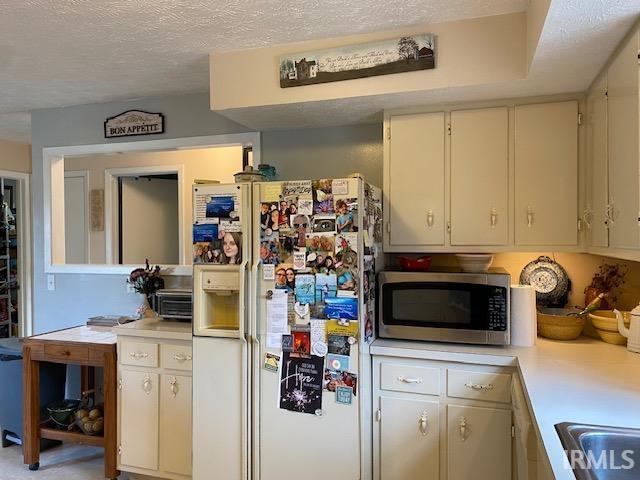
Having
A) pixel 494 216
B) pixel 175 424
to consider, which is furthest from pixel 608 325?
pixel 175 424

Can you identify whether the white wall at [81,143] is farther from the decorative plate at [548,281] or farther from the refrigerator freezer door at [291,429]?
the decorative plate at [548,281]

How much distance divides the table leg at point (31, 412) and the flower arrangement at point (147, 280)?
2.38 ft

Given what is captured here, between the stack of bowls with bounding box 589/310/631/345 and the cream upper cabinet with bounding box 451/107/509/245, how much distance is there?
1.94 ft

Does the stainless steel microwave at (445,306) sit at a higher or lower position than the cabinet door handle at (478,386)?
higher

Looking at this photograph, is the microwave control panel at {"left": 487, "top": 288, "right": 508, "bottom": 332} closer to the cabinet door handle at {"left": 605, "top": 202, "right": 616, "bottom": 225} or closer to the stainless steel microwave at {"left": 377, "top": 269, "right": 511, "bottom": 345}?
the stainless steel microwave at {"left": 377, "top": 269, "right": 511, "bottom": 345}

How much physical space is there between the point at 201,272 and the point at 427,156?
1.33m

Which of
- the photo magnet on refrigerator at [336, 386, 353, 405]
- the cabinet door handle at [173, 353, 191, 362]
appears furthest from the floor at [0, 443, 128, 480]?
the photo magnet on refrigerator at [336, 386, 353, 405]

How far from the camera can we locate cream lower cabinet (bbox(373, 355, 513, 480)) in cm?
211

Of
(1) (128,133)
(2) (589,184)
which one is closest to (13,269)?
(1) (128,133)

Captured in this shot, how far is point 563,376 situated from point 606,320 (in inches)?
27.2

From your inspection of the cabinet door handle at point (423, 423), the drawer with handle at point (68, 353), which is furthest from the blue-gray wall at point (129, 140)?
the cabinet door handle at point (423, 423)

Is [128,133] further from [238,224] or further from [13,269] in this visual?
[13,269]

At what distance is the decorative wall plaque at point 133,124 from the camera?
3275mm

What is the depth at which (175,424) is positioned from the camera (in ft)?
8.38
